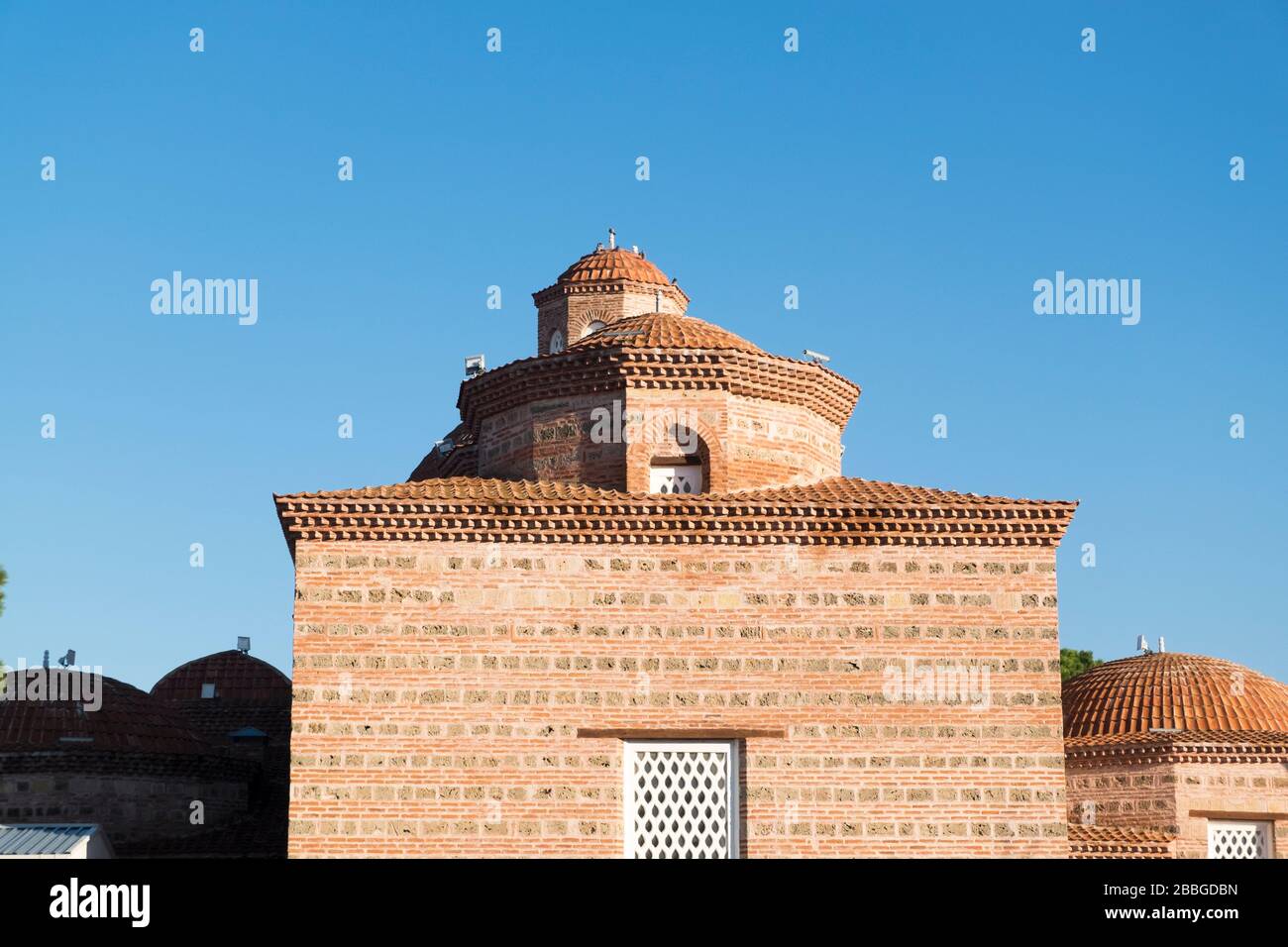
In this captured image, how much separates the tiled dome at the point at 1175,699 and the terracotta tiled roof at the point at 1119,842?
164 centimetres

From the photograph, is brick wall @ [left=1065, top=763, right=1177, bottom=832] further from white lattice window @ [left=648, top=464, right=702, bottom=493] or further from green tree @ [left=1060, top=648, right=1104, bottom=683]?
green tree @ [left=1060, top=648, right=1104, bottom=683]

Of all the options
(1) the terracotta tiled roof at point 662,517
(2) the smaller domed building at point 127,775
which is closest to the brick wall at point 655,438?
(1) the terracotta tiled roof at point 662,517

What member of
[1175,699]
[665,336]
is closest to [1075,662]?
[1175,699]

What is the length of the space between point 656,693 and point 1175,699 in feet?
33.1

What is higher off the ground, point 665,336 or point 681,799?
point 665,336

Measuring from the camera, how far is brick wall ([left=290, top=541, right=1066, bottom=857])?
46.5ft

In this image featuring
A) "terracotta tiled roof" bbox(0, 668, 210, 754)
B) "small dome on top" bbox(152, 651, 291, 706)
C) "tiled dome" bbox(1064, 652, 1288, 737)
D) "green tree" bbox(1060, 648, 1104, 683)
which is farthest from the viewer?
"green tree" bbox(1060, 648, 1104, 683)

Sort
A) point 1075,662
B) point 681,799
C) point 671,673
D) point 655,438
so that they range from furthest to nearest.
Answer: point 1075,662 < point 655,438 < point 671,673 < point 681,799

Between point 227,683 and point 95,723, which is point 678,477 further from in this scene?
point 227,683

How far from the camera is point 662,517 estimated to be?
48.9 feet

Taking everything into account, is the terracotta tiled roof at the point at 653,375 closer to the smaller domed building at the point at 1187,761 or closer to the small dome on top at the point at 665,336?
the small dome on top at the point at 665,336

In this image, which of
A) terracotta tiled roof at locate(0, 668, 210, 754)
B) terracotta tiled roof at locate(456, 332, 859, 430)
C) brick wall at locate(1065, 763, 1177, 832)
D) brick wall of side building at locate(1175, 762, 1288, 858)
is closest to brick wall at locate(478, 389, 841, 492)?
terracotta tiled roof at locate(456, 332, 859, 430)

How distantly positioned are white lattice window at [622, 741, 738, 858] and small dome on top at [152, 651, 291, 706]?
11.1 metres
